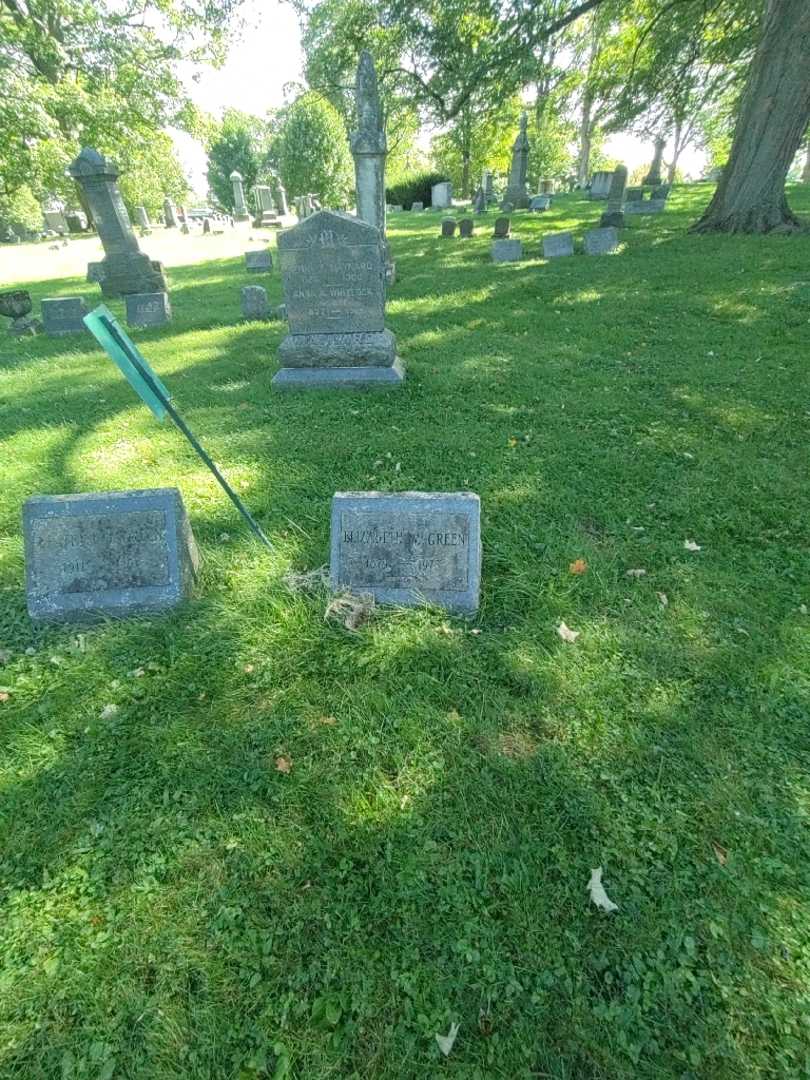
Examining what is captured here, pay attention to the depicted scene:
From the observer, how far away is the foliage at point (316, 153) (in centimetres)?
3130


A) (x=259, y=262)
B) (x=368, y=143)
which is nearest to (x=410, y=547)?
(x=368, y=143)

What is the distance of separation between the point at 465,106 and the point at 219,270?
305 inches

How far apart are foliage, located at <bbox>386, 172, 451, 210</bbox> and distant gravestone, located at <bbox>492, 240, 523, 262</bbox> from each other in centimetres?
2733

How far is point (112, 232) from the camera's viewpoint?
1150 centimetres

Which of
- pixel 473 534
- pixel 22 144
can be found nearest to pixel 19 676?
pixel 473 534

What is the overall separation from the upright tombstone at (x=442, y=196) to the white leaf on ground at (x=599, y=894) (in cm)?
3542

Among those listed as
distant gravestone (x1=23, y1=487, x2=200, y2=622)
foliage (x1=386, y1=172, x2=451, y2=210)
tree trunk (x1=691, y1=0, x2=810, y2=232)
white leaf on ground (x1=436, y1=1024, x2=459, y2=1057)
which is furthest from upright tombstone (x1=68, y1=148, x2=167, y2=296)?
foliage (x1=386, y1=172, x2=451, y2=210)

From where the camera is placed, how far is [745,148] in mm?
10836

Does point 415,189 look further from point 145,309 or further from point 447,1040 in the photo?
point 447,1040

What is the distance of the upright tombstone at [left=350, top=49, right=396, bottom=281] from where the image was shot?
9531mm

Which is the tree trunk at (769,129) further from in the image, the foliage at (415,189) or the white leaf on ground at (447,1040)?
the foliage at (415,189)

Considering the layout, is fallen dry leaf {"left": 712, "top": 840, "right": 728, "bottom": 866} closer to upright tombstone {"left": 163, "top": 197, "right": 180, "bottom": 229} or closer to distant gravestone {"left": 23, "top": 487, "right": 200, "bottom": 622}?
distant gravestone {"left": 23, "top": 487, "right": 200, "bottom": 622}

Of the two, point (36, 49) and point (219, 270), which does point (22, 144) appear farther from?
point (36, 49)

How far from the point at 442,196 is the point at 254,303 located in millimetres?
28181
